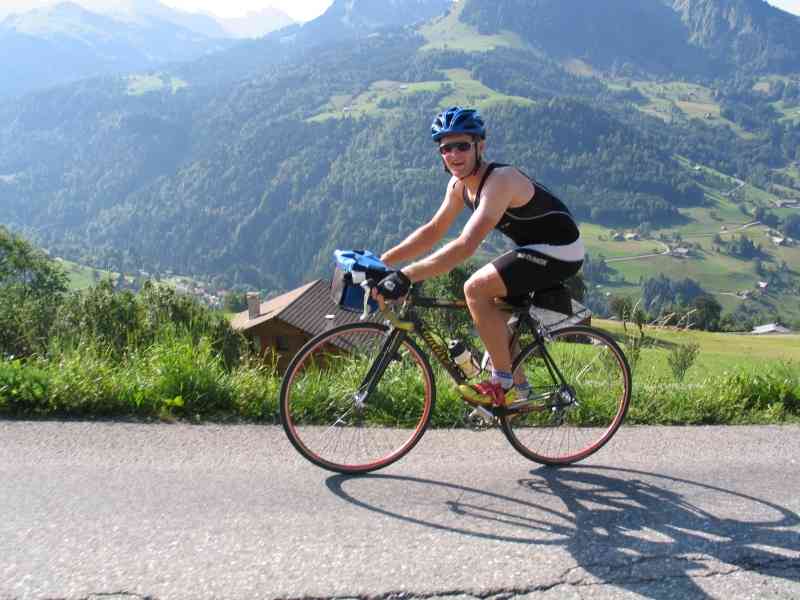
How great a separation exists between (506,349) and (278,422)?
5.68 ft

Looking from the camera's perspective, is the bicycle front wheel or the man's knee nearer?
the man's knee

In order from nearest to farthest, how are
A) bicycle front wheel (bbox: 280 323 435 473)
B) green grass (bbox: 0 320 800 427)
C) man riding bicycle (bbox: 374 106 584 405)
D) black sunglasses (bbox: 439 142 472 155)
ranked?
man riding bicycle (bbox: 374 106 584 405), black sunglasses (bbox: 439 142 472 155), bicycle front wheel (bbox: 280 323 435 473), green grass (bbox: 0 320 800 427)

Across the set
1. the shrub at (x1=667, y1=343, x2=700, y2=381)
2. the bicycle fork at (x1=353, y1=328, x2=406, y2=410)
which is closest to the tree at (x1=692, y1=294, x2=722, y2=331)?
the shrub at (x1=667, y1=343, x2=700, y2=381)

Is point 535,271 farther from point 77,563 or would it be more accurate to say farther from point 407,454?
point 77,563

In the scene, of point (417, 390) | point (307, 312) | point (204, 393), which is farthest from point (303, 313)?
point (417, 390)

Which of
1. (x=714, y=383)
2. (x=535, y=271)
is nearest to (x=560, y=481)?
(x=535, y=271)

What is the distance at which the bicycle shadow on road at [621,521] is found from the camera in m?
3.30

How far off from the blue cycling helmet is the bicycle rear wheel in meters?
1.45

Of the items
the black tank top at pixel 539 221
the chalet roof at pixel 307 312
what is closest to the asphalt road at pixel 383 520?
the black tank top at pixel 539 221

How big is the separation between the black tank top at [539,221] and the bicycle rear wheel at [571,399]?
0.72 m

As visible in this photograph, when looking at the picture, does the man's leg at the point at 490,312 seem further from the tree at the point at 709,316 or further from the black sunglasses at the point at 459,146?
the tree at the point at 709,316

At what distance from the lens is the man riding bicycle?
418cm

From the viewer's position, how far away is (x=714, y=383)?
619 centimetres

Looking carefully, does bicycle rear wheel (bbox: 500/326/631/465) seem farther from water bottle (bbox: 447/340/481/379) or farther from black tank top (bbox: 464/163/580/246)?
black tank top (bbox: 464/163/580/246)
